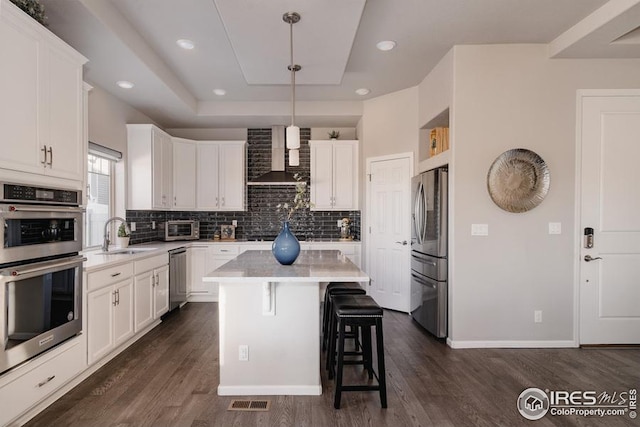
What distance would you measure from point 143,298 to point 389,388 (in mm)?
2548

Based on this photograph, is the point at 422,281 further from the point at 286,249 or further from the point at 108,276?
the point at 108,276

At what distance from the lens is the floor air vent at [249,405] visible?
2.22m

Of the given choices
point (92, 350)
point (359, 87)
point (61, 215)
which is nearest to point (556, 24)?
point (359, 87)

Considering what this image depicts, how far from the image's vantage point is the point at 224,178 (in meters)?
5.18

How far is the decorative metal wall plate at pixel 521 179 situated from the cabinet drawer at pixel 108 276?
3.51 m

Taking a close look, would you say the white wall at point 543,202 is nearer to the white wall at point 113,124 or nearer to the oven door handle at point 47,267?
the oven door handle at point 47,267

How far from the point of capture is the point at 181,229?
512 cm

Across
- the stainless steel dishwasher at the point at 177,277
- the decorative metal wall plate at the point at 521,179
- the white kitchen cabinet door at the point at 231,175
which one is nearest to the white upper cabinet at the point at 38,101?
the stainless steel dishwasher at the point at 177,277

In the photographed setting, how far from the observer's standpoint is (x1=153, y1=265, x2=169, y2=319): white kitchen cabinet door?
3.78 meters

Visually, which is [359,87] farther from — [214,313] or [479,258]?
[214,313]

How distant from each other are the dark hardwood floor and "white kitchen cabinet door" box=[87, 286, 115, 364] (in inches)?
7.4

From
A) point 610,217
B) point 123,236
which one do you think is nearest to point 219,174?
point 123,236

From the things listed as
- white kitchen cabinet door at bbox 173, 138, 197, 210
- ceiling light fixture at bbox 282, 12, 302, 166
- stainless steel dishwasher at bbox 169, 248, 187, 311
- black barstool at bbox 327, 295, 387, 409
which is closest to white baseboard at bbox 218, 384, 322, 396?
black barstool at bbox 327, 295, 387, 409

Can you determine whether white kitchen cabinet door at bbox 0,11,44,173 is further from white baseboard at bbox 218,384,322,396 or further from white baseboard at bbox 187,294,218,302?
white baseboard at bbox 187,294,218,302
